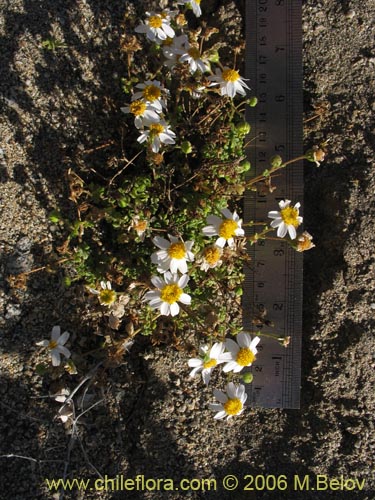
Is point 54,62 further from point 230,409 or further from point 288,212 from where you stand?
point 230,409

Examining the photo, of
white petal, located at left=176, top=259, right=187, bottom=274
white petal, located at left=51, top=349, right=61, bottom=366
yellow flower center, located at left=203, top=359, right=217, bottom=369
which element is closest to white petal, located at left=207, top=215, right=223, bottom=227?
white petal, located at left=176, top=259, right=187, bottom=274

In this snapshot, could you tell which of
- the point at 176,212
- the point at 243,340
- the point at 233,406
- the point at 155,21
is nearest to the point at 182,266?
the point at 176,212

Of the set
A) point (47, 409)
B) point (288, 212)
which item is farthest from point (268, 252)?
point (47, 409)

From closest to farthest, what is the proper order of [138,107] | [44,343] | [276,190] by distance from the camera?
1. [138,107]
2. [44,343]
3. [276,190]

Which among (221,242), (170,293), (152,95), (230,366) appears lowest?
(230,366)

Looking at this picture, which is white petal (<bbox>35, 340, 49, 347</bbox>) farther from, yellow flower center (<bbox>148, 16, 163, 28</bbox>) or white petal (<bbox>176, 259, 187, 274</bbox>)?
yellow flower center (<bbox>148, 16, 163, 28</bbox>)

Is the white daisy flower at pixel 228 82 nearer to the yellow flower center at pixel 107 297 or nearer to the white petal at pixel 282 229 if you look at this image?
the white petal at pixel 282 229

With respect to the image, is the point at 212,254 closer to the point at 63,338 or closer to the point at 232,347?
the point at 232,347
